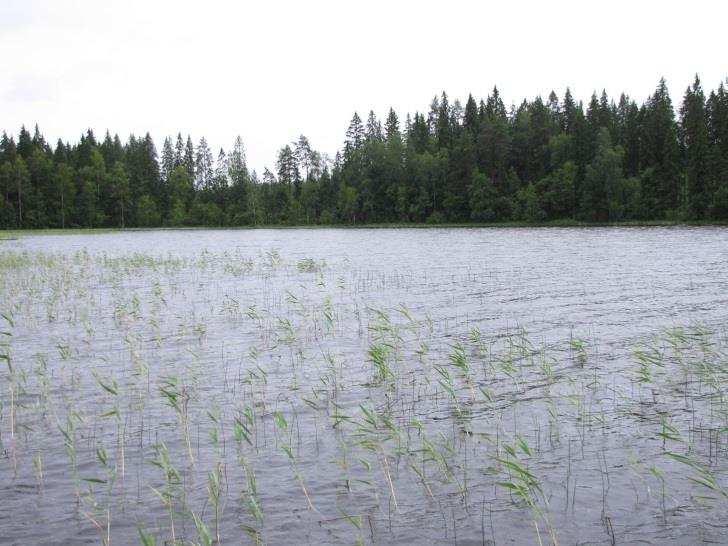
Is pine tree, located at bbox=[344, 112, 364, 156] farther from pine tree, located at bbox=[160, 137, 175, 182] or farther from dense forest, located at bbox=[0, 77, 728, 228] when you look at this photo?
pine tree, located at bbox=[160, 137, 175, 182]

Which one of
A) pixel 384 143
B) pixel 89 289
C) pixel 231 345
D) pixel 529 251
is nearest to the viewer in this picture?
pixel 231 345

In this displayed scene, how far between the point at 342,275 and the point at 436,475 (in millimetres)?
28059

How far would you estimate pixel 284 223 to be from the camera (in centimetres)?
15612

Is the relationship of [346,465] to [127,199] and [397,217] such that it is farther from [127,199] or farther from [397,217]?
[127,199]

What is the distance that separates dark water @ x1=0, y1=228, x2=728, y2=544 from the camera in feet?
27.1

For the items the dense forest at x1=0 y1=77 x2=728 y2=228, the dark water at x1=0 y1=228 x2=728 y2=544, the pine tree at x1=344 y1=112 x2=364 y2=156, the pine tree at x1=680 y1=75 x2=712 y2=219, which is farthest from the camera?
the pine tree at x1=344 y1=112 x2=364 y2=156

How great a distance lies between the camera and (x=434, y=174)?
143 m

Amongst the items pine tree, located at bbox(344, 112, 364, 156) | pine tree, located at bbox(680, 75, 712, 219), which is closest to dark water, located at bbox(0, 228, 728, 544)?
pine tree, located at bbox(680, 75, 712, 219)

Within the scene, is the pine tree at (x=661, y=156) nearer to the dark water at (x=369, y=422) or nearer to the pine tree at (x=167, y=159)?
the dark water at (x=369, y=422)

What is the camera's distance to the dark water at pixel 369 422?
827 cm

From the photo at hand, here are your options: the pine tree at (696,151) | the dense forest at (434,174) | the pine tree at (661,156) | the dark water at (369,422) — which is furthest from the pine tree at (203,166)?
the dark water at (369,422)

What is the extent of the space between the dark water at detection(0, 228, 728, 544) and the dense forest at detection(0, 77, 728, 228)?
92.8 metres

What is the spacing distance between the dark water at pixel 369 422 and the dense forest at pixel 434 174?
305 ft

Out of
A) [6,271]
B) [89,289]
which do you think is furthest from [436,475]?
[6,271]
